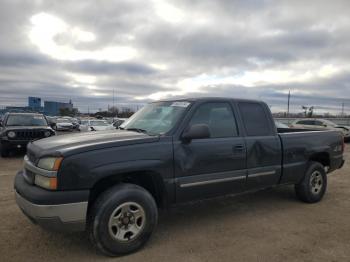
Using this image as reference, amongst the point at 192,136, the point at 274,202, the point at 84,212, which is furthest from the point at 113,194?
the point at 274,202

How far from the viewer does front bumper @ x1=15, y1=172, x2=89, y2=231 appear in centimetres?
317

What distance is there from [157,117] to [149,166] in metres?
1.00

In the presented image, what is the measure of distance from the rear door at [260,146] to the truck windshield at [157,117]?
3.55 ft

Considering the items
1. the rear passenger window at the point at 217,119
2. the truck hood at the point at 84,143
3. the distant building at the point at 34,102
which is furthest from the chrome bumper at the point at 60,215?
the distant building at the point at 34,102

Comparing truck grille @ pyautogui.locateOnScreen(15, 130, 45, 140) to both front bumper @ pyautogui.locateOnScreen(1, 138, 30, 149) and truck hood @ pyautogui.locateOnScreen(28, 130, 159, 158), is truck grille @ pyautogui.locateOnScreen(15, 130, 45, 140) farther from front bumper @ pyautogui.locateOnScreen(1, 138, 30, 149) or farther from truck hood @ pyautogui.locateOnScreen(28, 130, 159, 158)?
truck hood @ pyautogui.locateOnScreen(28, 130, 159, 158)

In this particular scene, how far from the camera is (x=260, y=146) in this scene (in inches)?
186

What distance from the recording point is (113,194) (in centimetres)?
343

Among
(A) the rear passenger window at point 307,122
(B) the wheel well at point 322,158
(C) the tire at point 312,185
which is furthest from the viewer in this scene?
(A) the rear passenger window at point 307,122

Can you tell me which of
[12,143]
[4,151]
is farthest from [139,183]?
[4,151]

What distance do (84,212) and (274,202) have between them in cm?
367

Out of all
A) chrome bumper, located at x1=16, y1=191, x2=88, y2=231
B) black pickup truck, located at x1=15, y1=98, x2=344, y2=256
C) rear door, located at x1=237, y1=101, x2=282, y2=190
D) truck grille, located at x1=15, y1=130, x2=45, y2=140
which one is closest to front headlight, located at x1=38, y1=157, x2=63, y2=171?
black pickup truck, located at x1=15, y1=98, x2=344, y2=256

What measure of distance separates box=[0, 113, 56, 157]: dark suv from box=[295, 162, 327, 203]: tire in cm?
896

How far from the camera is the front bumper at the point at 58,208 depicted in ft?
10.4

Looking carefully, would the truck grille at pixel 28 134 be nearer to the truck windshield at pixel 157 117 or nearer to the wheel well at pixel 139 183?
the truck windshield at pixel 157 117
